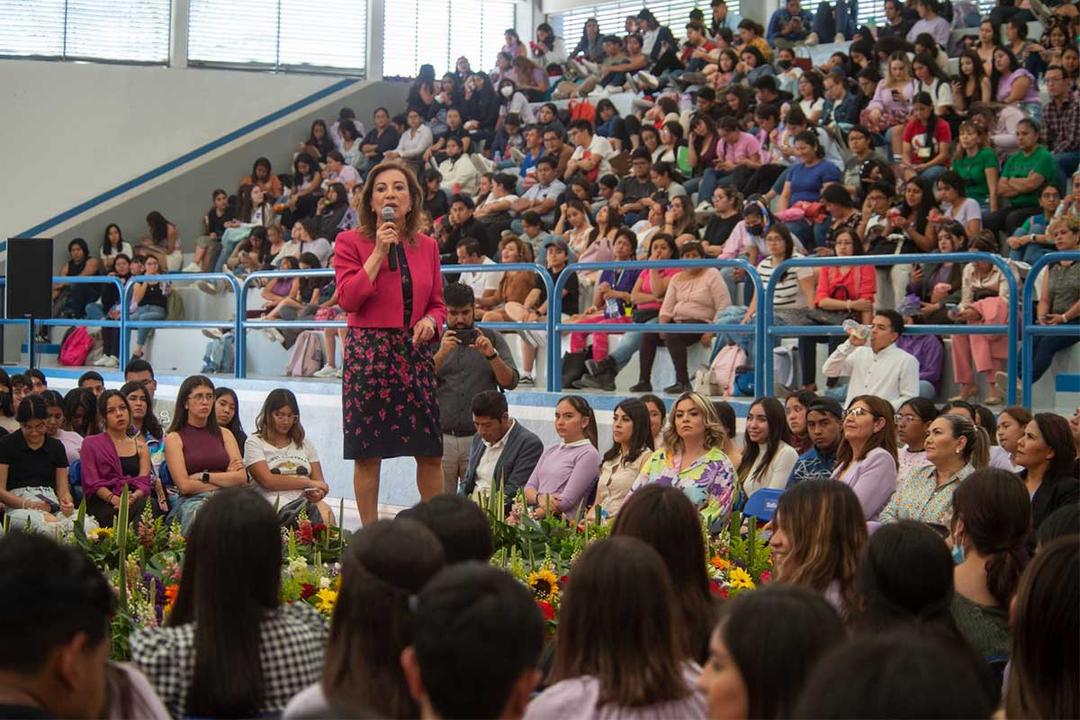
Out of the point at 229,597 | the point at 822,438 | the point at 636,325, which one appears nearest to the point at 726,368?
the point at 636,325

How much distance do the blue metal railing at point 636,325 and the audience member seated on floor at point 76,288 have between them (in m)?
A: 6.68

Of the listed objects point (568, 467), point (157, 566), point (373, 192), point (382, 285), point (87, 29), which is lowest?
point (157, 566)

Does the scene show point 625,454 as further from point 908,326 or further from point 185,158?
point 185,158

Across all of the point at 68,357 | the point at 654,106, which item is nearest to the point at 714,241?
the point at 654,106

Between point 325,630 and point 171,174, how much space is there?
1432 cm

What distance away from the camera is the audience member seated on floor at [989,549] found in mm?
3992

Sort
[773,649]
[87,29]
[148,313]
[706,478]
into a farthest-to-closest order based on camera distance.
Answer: [87,29]
[148,313]
[706,478]
[773,649]

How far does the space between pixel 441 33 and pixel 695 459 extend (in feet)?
45.2

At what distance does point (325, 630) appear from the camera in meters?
3.25

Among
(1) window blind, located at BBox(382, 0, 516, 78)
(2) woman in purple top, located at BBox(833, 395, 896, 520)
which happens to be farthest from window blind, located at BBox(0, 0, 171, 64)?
(2) woman in purple top, located at BBox(833, 395, 896, 520)

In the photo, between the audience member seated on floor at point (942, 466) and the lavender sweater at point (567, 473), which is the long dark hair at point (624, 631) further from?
the lavender sweater at point (567, 473)

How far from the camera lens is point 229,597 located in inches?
122

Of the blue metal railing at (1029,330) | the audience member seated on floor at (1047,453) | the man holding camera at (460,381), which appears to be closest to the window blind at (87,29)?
the man holding camera at (460,381)

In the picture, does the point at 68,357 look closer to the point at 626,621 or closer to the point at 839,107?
the point at 839,107
